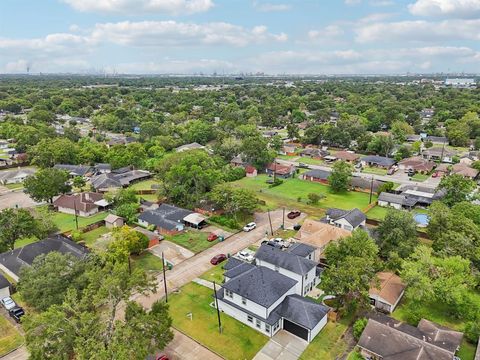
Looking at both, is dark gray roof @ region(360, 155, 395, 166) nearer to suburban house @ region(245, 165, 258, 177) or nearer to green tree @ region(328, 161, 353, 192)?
green tree @ region(328, 161, 353, 192)

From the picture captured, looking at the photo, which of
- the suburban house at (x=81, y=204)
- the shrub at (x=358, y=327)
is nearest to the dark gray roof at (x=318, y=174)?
the suburban house at (x=81, y=204)

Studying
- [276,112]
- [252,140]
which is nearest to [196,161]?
[252,140]

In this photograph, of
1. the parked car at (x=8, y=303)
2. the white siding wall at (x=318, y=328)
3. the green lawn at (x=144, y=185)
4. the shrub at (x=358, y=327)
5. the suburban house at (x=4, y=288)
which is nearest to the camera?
the shrub at (x=358, y=327)

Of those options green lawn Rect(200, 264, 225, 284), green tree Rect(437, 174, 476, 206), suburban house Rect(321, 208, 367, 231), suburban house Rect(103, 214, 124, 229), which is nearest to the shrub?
green lawn Rect(200, 264, 225, 284)

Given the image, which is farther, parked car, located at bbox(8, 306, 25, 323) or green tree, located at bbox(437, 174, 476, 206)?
green tree, located at bbox(437, 174, 476, 206)

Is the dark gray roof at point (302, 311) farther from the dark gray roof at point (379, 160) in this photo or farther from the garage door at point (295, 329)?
the dark gray roof at point (379, 160)
